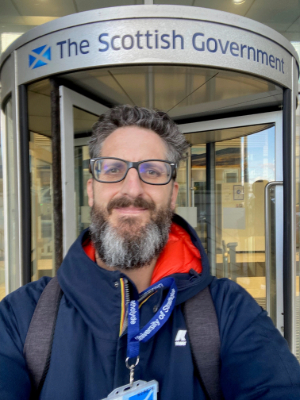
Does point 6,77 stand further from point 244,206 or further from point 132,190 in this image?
point 244,206

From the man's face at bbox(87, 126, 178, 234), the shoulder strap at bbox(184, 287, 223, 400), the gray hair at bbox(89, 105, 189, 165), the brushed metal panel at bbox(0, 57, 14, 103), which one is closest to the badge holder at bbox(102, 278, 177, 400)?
the shoulder strap at bbox(184, 287, 223, 400)

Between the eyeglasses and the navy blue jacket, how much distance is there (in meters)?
0.42

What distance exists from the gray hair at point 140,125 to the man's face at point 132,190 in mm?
28

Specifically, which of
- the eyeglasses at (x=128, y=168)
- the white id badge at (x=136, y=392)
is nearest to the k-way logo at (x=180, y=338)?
the white id badge at (x=136, y=392)

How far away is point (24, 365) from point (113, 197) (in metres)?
0.66

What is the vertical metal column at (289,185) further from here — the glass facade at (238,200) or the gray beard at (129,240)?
the gray beard at (129,240)

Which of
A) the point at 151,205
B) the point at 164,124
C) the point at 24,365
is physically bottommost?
the point at 24,365

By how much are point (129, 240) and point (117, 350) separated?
441mm

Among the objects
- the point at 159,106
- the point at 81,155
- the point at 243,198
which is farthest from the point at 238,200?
the point at 81,155

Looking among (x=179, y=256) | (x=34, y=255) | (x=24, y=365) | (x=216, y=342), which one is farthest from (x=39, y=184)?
(x=216, y=342)

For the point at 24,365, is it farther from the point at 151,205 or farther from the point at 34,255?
the point at 34,255

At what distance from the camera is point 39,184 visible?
96.8 inches

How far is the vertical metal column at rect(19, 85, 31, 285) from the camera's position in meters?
2.12

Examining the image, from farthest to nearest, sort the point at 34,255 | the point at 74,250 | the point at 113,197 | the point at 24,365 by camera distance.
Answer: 1. the point at 34,255
2. the point at 113,197
3. the point at 74,250
4. the point at 24,365
